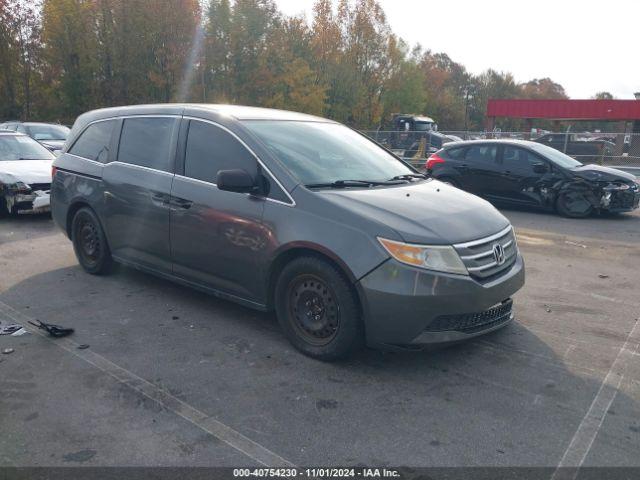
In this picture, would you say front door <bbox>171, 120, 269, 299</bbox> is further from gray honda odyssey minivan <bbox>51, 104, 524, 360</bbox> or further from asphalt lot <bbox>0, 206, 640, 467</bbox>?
asphalt lot <bbox>0, 206, 640, 467</bbox>

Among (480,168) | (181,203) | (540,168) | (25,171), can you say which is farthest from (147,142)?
(540,168)

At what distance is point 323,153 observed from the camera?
16.0 feet

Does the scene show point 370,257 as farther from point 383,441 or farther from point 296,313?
point 383,441

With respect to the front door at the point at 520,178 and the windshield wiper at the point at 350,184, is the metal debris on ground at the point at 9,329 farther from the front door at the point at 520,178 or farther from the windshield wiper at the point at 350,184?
the front door at the point at 520,178

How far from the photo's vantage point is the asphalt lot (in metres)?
3.06

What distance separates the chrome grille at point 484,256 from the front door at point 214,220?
148 cm

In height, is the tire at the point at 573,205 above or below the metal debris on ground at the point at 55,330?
above

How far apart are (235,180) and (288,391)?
1.63m

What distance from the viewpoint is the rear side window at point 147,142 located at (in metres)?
5.27

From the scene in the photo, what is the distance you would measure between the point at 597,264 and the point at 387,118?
40939 mm

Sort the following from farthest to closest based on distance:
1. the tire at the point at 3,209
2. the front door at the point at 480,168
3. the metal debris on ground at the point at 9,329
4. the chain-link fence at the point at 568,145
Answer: the chain-link fence at the point at 568,145 → the front door at the point at 480,168 → the tire at the point at 3,209 → the metal debris on ground at the point at 9,329

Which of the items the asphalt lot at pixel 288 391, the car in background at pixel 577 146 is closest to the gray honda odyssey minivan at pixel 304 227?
the asphalt lot at pixel 288 391

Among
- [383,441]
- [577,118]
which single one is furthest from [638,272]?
[577,118]

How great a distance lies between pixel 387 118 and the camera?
46781 millimetres
